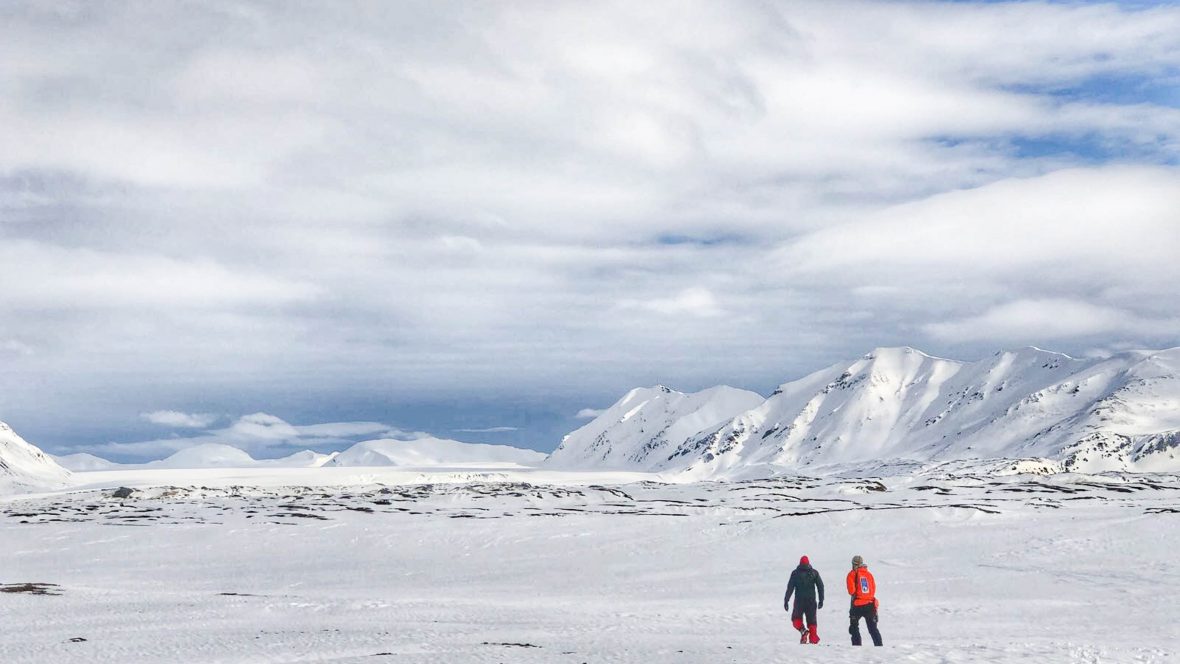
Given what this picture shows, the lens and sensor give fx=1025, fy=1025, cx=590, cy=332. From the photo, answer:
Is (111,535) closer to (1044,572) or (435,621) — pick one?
(435,621)

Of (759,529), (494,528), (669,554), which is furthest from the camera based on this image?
(494,528)

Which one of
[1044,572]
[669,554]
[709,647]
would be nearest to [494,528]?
[669,554]

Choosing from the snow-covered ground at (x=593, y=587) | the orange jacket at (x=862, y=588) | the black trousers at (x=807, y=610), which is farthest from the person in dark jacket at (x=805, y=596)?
the orange jacket at (x=862, y=588)

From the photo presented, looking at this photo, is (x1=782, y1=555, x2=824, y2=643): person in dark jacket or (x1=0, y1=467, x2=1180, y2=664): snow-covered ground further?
(x1=782, y1=555, x2=824, y2=643): person in dark jacket

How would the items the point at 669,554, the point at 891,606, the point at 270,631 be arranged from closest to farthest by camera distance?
the point at 270,631 → the point at 891,606 → the point at 669,554

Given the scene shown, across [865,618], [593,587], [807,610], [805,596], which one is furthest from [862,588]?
[593,587]

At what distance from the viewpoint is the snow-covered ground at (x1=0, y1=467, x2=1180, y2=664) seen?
1003 inches

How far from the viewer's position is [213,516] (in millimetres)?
115250

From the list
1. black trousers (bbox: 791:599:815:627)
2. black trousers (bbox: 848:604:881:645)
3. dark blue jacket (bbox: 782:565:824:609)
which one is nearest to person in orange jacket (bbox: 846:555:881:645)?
black trousers (bbox: 848:604:881:645)

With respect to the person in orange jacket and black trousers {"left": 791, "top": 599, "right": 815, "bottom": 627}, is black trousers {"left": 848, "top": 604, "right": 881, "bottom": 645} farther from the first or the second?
black trousers {"left": 791, "top": 599, "right": 815, "bottom": 627}

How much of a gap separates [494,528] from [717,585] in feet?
102

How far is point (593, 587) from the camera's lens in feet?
168

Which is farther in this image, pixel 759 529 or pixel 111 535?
pixel 111 535

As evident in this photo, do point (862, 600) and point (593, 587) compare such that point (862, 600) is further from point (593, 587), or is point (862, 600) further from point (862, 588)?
point (593, 587)
